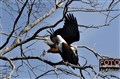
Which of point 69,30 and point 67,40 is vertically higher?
point 69,30

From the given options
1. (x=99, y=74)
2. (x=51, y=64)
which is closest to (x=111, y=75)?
(x=99, y=74)

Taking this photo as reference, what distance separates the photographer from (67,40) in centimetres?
618

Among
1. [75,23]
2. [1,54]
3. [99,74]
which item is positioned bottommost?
[99,74]

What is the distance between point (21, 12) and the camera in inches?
237

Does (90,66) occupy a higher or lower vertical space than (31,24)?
lower

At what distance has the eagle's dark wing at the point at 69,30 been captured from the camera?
614 centimetres

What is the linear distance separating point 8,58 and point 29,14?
758 millimetres

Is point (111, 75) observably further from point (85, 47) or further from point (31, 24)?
point (31, 24)

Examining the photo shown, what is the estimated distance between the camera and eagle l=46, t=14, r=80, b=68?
5.89 meters

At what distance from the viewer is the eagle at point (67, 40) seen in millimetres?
5895

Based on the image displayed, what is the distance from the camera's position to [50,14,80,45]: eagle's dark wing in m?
6.14

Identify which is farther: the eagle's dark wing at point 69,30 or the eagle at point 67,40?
the eagle's dark wing at point 69,30

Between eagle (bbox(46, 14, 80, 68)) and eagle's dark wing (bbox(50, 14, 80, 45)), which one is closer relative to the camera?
eagle (bbox(46, 14, 80, 68))

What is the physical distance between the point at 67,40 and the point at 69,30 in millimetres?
162
